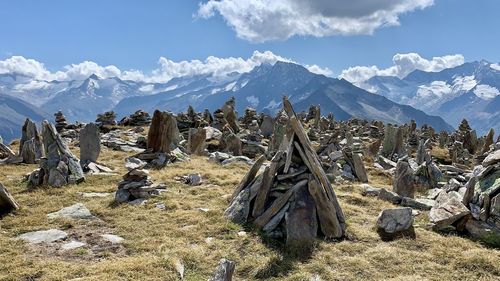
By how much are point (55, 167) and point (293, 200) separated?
13076 mm

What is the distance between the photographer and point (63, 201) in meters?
19.2

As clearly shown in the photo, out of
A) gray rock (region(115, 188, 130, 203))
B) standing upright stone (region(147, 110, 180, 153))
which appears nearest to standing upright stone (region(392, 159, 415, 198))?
gray rock (region(115, 188, 130, 203))

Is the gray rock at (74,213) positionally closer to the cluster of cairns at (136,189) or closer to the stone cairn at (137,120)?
the cluster of cairns at (136,189)

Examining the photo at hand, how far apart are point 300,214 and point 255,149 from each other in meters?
27.6

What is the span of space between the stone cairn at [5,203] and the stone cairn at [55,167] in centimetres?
436

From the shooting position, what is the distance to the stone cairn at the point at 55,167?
22.0 meters

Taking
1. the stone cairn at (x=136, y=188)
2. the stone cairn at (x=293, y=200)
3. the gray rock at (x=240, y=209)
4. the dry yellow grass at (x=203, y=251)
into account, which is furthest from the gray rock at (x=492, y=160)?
the stone cairn at (x=136, y=188)

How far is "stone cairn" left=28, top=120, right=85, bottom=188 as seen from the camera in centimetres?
2202

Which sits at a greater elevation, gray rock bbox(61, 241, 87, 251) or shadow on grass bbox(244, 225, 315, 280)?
gray rock bbox(61, 241, 87, 251)

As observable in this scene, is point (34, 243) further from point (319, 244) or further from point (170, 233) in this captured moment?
point (319, 244)

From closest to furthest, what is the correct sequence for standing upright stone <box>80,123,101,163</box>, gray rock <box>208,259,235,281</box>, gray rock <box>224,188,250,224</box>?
gray rock <box>208,259,235,281</box>, gray rock <box>224,188,250,224</box>, standing upright stone <box>80,123,101,163</box>

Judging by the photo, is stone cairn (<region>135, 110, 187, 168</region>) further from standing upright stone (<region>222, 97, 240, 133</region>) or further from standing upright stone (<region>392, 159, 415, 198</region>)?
standing upright stone (<region>222, 97, 240, 133</region>)

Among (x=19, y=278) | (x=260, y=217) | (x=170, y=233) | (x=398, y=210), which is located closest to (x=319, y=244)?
(x=260, y=217)

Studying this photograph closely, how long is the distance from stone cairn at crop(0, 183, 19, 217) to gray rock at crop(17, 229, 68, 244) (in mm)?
2823
